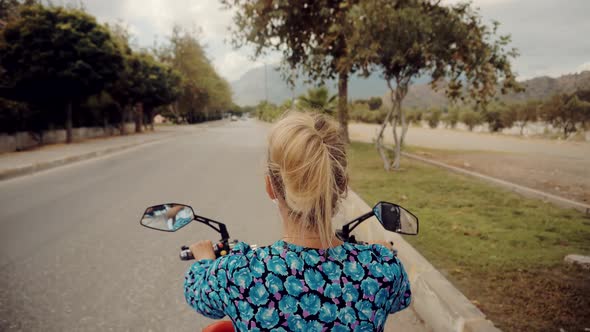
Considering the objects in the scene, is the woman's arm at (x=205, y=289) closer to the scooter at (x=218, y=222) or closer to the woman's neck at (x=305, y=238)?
the scooter at (x=218, y=222)

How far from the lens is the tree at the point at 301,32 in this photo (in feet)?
45.1

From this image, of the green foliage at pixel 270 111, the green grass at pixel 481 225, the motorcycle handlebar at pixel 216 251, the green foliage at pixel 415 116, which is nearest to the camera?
the motorcycle handlebar at pixel 216 251

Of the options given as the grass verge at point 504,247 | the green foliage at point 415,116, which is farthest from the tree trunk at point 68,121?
the green foliage at point 415,116

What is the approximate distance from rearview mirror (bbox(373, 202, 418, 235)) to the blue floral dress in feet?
0.86

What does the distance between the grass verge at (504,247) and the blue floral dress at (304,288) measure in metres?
0.37

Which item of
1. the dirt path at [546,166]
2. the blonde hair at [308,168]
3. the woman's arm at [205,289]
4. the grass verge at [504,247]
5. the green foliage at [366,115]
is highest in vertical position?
the green foliage at [366,115]

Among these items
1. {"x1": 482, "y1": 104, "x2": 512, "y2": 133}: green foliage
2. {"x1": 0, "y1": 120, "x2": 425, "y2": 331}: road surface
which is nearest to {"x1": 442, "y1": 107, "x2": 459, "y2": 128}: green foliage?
{"x1": 482, "y1": 104, "x2": 512, "y2": 133}: green foliage

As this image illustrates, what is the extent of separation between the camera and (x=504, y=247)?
14.8 feet

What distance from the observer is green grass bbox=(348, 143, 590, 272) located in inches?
163

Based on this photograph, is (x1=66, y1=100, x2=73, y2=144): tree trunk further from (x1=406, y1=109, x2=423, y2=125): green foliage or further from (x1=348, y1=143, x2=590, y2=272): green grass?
(x1=406, y1=109, x2=423, y2=125): green foliage

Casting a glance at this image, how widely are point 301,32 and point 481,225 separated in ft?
39.2

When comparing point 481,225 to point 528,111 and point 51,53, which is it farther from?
point 51,53

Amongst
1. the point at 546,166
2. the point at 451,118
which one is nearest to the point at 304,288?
the point at 546,166

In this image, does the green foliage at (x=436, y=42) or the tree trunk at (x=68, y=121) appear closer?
the green foliage at (x=436, y=42)
